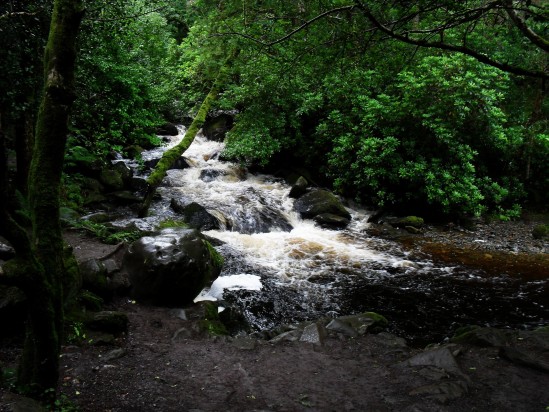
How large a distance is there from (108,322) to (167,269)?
1.41m

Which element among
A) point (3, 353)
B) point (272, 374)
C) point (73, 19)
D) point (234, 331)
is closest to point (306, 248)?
point (234, 331)

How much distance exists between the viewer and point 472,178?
41.8ft

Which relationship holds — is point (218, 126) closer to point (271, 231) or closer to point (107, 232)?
point (271, 231)

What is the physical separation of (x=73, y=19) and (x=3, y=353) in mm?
3723

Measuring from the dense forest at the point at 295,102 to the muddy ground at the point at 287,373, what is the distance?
103 centimetres

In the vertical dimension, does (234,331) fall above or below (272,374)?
below

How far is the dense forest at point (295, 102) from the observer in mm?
3301

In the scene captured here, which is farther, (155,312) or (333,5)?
(155,312)

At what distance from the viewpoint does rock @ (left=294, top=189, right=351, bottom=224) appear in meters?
13.3

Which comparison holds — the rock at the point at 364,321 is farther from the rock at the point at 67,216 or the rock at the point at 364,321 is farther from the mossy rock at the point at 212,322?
the rock at the point at 67,216

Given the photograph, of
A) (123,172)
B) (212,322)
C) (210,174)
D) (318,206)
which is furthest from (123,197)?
(212,322)

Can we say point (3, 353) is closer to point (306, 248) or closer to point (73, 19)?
point (73, 19)

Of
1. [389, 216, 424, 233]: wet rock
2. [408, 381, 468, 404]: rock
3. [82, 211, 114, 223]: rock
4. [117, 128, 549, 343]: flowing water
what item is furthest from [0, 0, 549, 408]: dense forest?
[408, 381, 468, 404]: rock

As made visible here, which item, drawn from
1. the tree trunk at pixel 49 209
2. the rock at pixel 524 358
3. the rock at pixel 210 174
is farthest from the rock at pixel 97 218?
the rock at pixel 524 358
